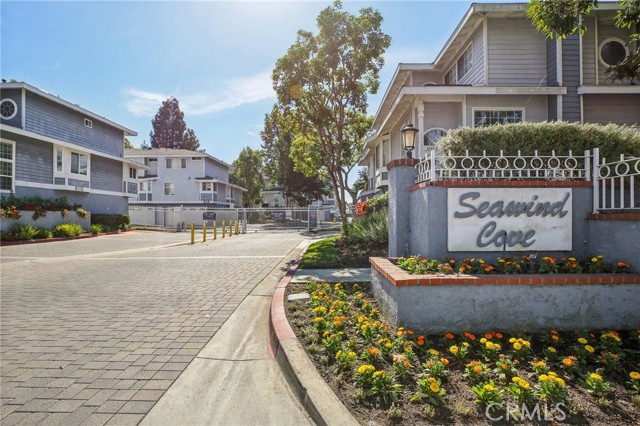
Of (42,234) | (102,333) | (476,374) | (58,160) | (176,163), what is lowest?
(102,333)

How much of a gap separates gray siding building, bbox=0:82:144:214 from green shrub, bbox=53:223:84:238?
10.2 feet

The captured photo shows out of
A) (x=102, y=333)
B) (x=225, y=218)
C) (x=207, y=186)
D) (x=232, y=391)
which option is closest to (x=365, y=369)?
(x=232, y=391)

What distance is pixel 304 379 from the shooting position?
2922 millimetres

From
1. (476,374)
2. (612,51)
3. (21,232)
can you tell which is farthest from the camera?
(21,232)

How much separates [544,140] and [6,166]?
80.2 ft

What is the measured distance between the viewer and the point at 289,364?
324 cm

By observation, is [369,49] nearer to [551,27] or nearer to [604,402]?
[551,27]

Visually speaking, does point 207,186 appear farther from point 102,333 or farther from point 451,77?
point 102,333

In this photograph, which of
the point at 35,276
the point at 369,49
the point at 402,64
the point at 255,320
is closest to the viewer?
the point at 255,320

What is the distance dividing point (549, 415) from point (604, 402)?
1.46ft

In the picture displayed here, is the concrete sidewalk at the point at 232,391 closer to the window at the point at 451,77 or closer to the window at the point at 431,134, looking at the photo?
the window at the point at 431,134

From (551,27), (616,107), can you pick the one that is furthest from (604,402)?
(616,107)

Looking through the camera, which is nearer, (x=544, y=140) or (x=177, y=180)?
(x=544, y=140)

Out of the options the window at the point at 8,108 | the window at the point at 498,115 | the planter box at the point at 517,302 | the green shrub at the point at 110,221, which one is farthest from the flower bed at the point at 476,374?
the green shrub at the point at 110,221
